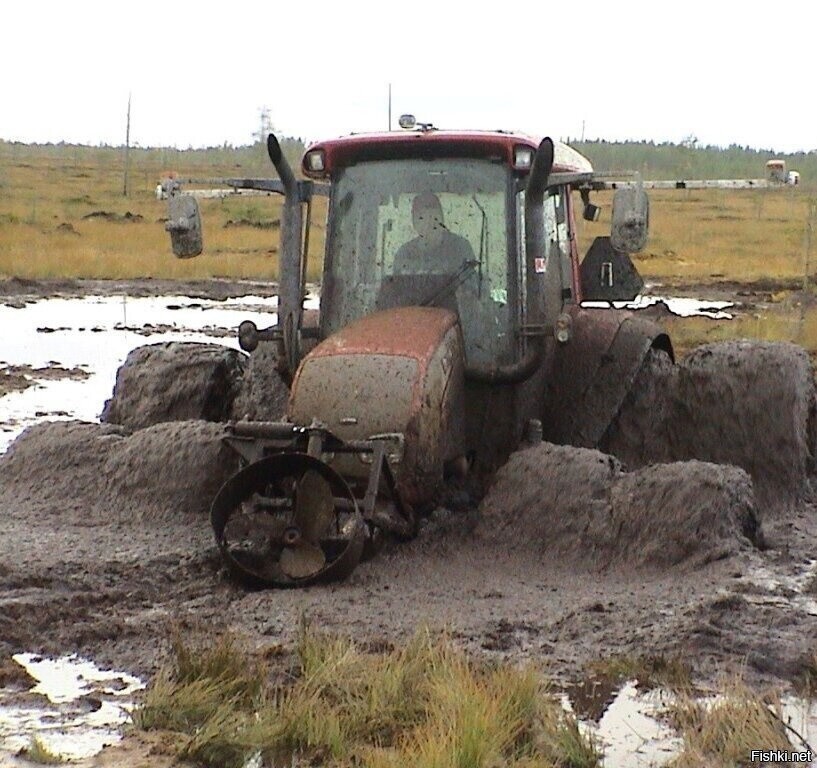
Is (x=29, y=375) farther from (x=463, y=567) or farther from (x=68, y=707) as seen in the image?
(x=68, y=707)

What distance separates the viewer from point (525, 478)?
25.7 feet

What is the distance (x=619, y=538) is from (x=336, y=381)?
1554 mm

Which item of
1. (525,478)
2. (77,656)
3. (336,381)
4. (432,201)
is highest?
(432,201)

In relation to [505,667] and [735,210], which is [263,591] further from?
[735,210]

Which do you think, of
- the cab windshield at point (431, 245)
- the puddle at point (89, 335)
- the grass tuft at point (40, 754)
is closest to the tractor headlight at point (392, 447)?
the cab windshield at point (431, 245)

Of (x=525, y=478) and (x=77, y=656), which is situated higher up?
(x=525, y=478)

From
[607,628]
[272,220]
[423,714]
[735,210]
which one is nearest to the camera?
[423,714]

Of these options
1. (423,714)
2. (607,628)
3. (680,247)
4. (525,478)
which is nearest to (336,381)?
(525,478)

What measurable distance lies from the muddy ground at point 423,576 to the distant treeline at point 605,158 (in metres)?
49.7

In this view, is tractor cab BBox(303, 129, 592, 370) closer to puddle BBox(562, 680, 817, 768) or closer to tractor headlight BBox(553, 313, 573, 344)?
tractor headlight BBox(553, 313, 573, 344)

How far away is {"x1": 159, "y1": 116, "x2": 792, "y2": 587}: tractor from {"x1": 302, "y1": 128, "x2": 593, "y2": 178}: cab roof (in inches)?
0.4

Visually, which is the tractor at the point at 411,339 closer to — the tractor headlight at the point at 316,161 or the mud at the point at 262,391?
the tractor headlight at the point at 316,161

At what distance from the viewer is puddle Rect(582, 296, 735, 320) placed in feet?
71.4

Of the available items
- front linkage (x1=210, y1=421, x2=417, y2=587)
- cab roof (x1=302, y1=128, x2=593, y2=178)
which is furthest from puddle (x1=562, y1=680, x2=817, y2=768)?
cab roof (x1=302, y1=128, x2=593, y2=178)
